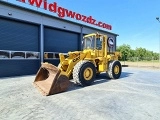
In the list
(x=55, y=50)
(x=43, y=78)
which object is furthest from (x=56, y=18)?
(x=43, y=78)

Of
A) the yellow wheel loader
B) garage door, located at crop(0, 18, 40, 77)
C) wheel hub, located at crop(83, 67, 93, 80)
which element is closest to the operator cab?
the yellow wheel loader

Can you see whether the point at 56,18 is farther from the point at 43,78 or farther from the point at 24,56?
the point at 43,78

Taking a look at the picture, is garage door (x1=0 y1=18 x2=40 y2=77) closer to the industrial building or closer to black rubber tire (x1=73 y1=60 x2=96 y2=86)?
the industrial building

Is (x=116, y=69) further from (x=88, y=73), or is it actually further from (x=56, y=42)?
(x=56, y=42)

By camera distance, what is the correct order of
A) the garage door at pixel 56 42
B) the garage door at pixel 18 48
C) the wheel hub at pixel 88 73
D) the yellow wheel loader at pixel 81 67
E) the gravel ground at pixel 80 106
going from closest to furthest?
the gravel ground at pixel 80 106 < the yellow wheel loader at pixel 81 67 < the wheel hub at pixel 88 73 < the garage door at pixel 18 48 < the garage door at pixel 56 42

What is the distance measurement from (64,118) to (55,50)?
37.9 feet

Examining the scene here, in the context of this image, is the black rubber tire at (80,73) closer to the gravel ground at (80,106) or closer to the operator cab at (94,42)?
the gravel ground at (80,106)

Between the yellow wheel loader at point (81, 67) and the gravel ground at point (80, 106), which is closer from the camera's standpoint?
the gravel ground at point (80, 106)

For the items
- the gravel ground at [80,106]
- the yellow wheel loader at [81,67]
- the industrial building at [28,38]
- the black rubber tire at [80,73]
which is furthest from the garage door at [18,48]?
the black rubber tire at [80,73]

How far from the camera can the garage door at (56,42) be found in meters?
14.5

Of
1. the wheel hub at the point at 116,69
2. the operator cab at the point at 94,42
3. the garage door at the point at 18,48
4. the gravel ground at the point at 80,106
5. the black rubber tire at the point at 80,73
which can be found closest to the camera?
the gravel ground at the point at 80,106

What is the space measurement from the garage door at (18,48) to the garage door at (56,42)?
3.46 ft

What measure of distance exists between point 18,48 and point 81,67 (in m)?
6.90

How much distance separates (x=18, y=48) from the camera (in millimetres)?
12383
